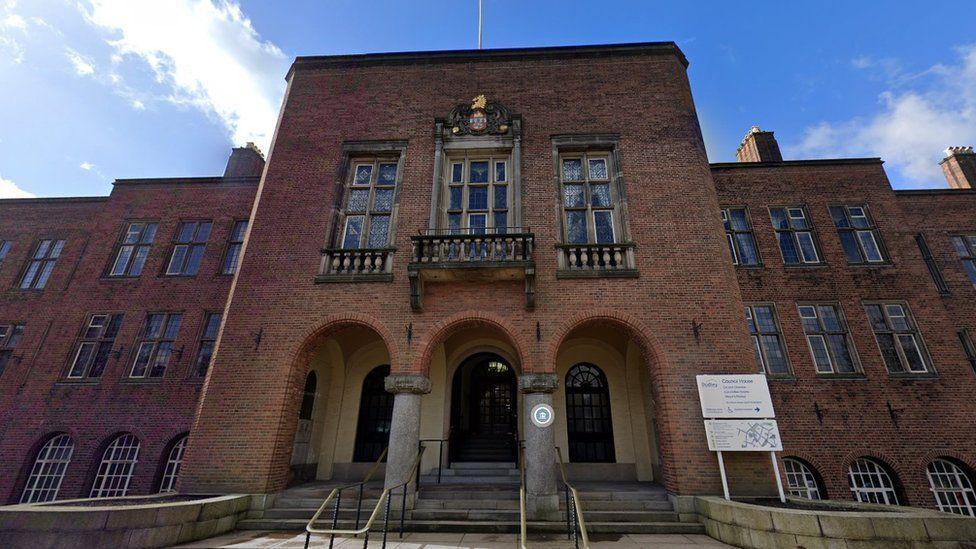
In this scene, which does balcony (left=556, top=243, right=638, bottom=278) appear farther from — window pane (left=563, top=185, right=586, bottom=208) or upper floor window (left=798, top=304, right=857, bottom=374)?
upper floor window (left=798, top=304, right=857, bottom=374)

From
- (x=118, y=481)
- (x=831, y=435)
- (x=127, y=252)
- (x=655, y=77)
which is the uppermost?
(x=655, y=77)

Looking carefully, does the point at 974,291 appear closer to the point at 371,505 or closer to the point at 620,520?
the point at 620,520

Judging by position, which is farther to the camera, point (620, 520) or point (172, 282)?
point (172, 282)

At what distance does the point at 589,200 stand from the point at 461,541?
7.76 metres

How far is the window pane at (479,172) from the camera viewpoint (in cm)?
1084

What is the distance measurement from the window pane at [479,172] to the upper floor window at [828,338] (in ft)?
32.3

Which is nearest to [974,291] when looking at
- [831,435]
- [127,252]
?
[831,435]

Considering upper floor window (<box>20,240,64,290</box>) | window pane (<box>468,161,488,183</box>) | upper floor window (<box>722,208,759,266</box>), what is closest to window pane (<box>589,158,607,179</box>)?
window pane (<box>468,161,488,183</box>)

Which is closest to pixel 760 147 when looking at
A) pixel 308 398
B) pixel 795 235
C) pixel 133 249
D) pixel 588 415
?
pixel 795 235

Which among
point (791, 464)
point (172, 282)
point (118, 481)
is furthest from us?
point (172, 282)

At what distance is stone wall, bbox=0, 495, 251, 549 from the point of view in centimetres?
550

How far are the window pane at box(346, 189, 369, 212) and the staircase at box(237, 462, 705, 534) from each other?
652cm

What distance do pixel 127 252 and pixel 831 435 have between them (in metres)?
21.9

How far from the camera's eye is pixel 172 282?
1341 centimetres
